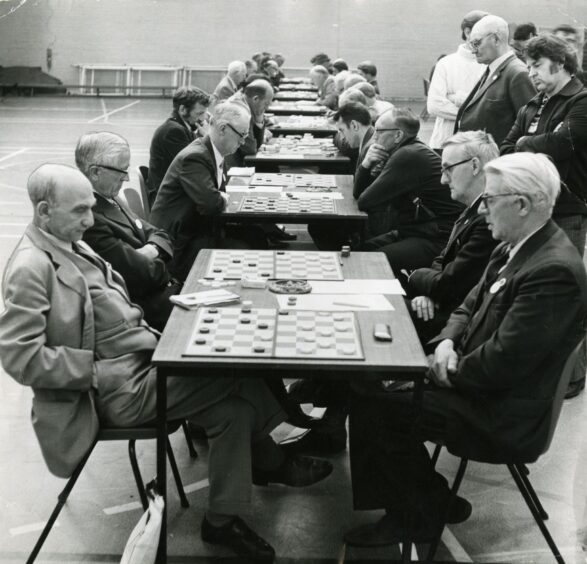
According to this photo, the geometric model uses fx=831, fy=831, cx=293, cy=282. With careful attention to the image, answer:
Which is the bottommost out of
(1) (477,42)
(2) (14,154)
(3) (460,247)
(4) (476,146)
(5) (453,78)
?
(2) (14,154)

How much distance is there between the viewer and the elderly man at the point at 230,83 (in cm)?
1085

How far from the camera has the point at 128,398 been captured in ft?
9.71

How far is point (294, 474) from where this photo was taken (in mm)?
3469

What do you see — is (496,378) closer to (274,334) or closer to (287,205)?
(274,334)

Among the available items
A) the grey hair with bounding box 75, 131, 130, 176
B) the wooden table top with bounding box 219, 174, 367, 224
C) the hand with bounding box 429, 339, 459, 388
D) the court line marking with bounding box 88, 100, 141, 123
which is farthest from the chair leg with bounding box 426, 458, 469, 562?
the court line marking with bounding box 88, 100, 141, 123

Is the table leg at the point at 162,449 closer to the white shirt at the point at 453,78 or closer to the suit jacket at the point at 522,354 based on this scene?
the suit jacket at the point at 522,354

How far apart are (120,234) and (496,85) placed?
3082mm

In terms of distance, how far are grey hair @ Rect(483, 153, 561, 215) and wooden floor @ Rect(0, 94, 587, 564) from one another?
4.23 feet

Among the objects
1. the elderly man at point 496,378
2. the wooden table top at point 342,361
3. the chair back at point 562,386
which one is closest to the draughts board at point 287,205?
the wooden table top at point 342,361

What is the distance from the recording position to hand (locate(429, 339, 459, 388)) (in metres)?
3.04

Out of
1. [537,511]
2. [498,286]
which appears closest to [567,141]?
[498,286]

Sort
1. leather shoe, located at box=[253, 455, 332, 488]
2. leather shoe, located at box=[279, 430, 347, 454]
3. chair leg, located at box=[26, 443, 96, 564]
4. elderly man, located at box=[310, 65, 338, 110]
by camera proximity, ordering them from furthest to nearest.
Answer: elderly man, located at box=[310, 65, 338, 110] < leather shoe, located at box=[279, 430, 347, 454] < leather shoe, located at box=[253, 455, 332, 488] < chair leg, located at box=[26, 443, 96, 564]

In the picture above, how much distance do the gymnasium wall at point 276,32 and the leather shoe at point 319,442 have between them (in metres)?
15.0

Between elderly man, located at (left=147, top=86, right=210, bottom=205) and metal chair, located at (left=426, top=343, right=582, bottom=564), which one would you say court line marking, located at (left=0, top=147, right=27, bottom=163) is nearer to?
elderly man, located at (left=147, top=86, right=210, bottom=205)
